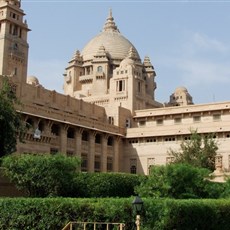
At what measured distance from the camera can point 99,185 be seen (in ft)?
87.2

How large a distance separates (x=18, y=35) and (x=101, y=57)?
1671 centimetres

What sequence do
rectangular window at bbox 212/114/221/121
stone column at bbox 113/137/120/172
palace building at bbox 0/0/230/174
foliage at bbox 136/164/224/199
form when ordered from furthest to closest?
stone column at bbox 113/137/120/172 < rectangular window at bbox 212/114/221/121 < palace building at bbox 0/0/230/174 < foliage at bbox 136/164/224/199

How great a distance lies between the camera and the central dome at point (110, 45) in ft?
266

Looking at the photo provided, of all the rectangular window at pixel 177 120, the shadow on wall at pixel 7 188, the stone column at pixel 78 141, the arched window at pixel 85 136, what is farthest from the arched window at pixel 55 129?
the shadow on wall at pixel 7 188

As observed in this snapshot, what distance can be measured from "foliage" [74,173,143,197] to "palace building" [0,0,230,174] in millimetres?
17826

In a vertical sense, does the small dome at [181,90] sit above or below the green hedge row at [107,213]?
above

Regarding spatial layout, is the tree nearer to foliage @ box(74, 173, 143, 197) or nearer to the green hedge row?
foliage @ box(74, 173, 143, 197)

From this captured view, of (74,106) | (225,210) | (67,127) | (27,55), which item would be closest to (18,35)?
(27,55)

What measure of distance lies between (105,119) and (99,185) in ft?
116

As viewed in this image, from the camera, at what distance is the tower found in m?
63.5

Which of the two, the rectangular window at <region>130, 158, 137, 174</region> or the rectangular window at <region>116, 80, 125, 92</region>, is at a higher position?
the rectangular window at <region>116, 80, 125, 92</region>

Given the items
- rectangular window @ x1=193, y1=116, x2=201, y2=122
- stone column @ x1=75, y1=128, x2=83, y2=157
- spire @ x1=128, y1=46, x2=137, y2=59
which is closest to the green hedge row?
stone column @ x1=75, y1=128, x2=83, y2=157

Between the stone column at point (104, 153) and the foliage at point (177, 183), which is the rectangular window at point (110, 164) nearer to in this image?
the stone column at point (104, 153)

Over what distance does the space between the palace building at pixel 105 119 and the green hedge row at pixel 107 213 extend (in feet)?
81.7
